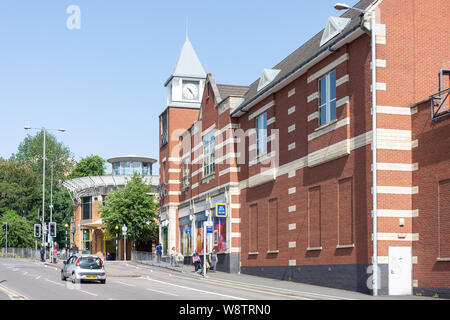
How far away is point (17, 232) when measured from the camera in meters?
96.4

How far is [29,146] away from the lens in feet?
385

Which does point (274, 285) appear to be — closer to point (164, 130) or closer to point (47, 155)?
point (164, 130)

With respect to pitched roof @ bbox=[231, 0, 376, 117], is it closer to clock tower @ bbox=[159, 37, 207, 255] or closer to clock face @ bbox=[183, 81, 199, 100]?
clock tower @ bbox=[159, 37, 207, 255]

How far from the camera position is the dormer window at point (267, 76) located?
43.6 meters

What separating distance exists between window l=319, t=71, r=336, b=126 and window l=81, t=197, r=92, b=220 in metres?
58.1

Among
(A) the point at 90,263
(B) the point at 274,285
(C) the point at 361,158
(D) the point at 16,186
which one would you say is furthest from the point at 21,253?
(C) the point at 361,158

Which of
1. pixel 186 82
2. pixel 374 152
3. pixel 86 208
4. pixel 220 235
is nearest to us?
pixel 374 152

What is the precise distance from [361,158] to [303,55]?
11.5 meters

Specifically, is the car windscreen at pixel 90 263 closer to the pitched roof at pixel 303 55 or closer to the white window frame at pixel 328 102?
the white window frame at pixel 328 102

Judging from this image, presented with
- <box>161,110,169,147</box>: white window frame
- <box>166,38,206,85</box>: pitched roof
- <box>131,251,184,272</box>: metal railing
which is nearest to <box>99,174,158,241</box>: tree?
<box>161,110,169,147</box>: white window frame

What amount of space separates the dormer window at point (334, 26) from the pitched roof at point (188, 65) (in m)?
33.4

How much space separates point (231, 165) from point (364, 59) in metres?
18.1

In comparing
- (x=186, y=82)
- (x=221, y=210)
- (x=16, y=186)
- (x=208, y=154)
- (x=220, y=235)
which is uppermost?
(x=186, y=82)

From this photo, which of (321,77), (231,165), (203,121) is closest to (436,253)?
(321,77)
